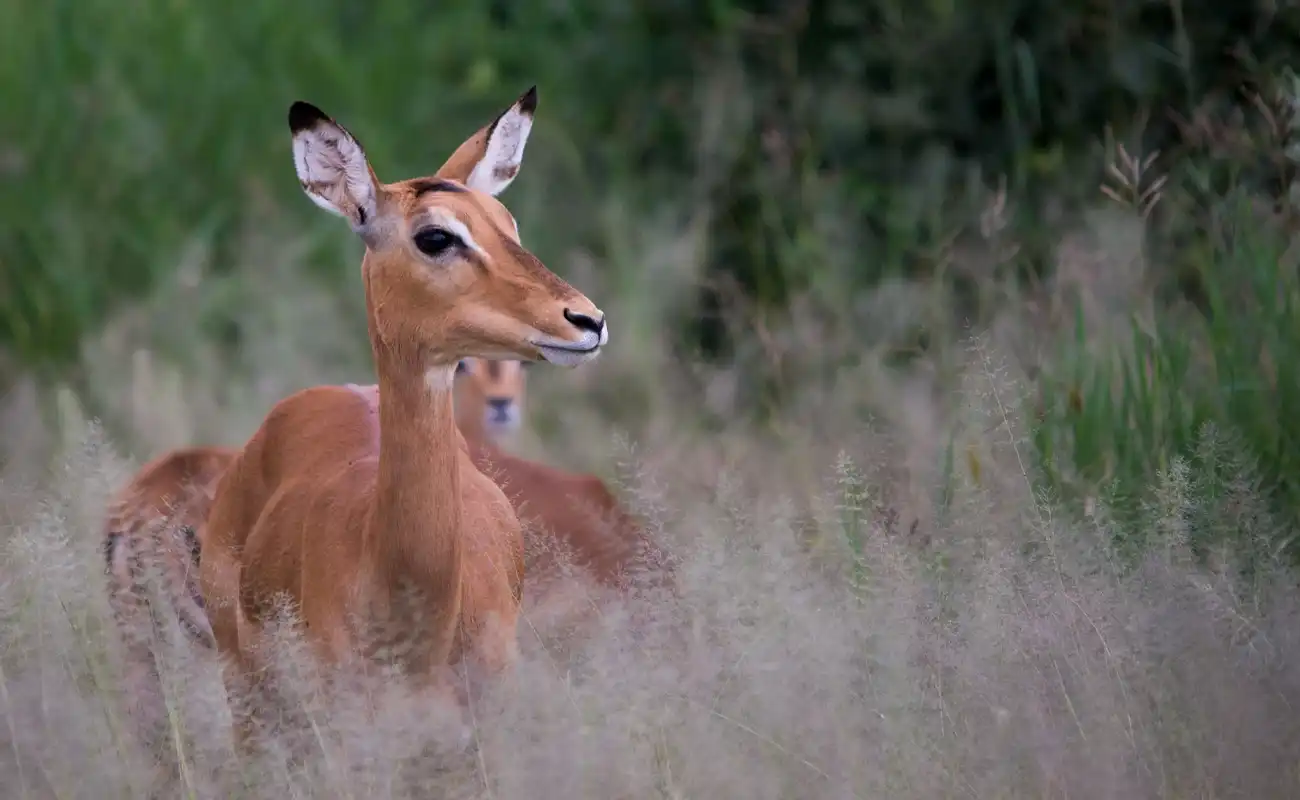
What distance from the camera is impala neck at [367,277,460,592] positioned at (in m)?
4.30

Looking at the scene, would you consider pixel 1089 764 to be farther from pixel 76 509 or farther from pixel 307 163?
pixel 76 509

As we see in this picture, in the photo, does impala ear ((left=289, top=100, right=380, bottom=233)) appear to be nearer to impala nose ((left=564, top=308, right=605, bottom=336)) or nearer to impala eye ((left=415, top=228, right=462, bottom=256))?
impala eye ((left=415, top=228, right=462, bottom=256))

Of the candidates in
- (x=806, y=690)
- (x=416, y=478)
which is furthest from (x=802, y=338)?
(x=806, y=690)

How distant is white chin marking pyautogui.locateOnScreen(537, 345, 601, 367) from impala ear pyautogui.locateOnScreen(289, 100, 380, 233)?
1.81 ft

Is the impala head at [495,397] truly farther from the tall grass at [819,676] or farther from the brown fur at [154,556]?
the tall grass at [819,676]

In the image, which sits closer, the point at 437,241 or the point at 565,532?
the point at 437,241

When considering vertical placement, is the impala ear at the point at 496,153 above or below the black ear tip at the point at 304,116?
below

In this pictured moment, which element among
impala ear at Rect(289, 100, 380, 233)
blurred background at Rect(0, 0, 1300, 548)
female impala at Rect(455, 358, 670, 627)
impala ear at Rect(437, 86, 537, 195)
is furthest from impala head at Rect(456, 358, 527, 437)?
impala ear at Rect(289, 100, 380, 233)

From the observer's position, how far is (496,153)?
16.1 ft

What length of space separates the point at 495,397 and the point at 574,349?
325 cm

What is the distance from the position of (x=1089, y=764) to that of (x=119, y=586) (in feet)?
9.07

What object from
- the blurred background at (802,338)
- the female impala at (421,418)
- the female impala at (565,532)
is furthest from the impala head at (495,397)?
the female impala at (421,418)

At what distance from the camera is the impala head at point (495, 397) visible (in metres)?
7.37

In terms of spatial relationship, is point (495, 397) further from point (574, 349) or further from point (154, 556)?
point (574, 349)
